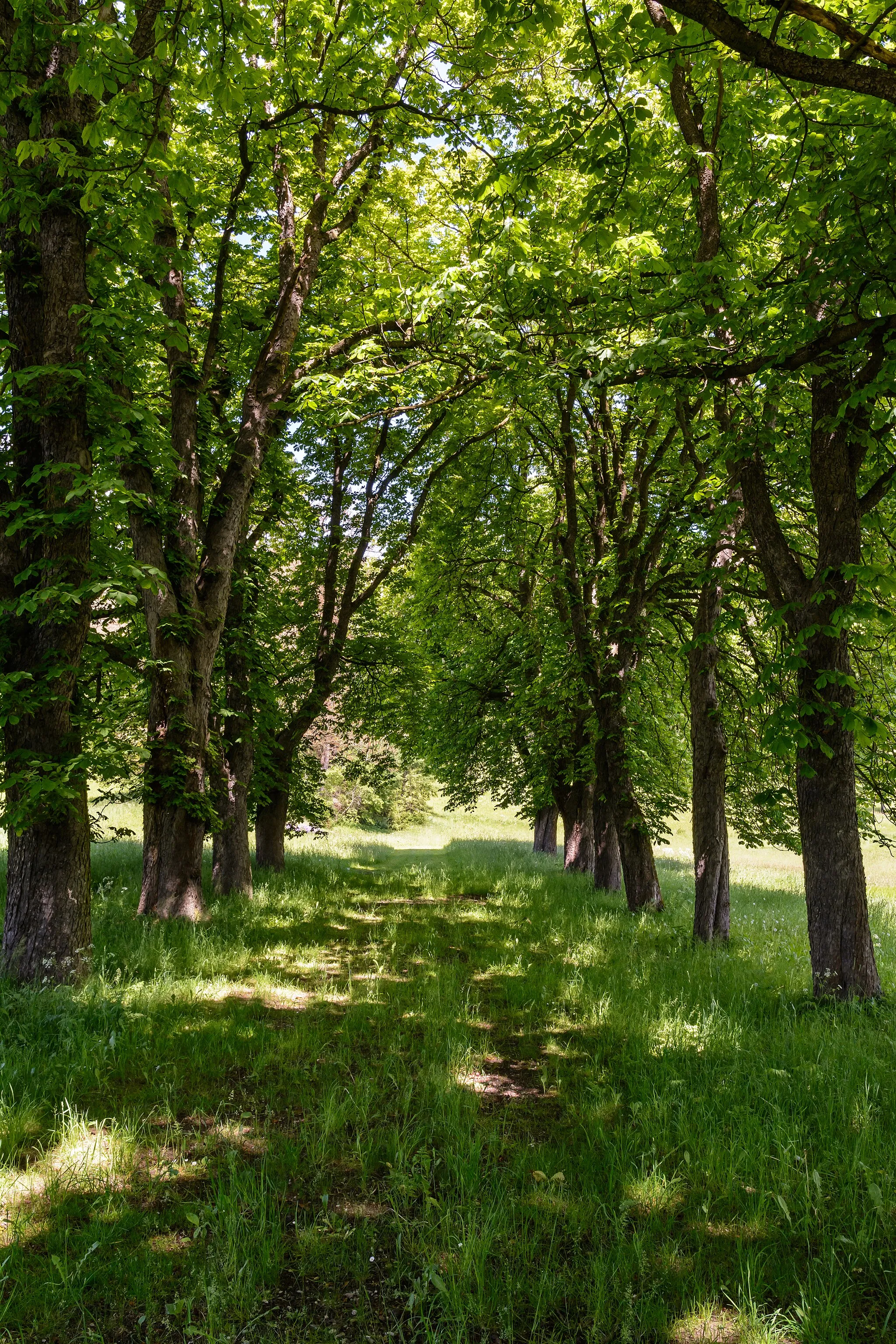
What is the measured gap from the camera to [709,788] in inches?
360

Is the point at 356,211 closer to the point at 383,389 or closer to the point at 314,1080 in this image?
the point at 383,389

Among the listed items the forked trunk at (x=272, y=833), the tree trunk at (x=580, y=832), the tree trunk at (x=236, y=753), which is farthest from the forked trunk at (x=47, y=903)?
the tree trunk at (x=580, y=832)

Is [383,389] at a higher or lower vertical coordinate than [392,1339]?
higher

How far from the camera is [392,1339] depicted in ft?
9.09

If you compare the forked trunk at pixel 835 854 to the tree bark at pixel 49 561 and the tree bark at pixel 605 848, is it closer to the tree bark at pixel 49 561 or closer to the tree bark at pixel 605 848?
the tree bark at pixel 49 561

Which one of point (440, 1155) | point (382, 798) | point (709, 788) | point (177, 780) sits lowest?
point (440, 1155)

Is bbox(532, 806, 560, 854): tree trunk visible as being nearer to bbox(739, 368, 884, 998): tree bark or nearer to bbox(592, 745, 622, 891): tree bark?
bbox(592, 745, 622, 891): tree bark

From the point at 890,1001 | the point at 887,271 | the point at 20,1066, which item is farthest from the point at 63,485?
the point at 890,1001

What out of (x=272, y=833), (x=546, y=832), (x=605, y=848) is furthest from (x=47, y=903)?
(x=546, y=832)

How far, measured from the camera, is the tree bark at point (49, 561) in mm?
5730

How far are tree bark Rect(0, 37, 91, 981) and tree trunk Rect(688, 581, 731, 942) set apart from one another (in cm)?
679

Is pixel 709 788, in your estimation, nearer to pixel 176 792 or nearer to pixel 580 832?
pixel 176 792

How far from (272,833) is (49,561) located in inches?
363

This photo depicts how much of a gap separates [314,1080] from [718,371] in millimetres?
5962
